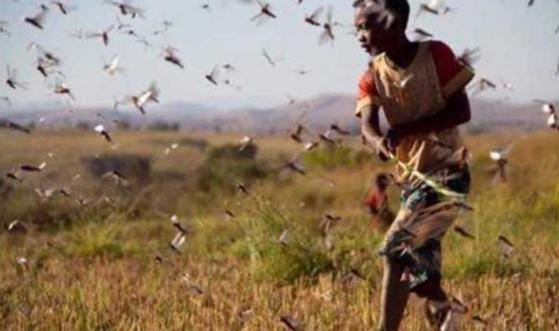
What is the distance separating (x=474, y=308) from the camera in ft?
20.8

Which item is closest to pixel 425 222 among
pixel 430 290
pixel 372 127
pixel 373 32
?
pixel 430 290

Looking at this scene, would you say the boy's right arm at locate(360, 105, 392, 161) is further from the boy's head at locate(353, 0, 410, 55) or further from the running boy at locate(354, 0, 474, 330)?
the boy's head at locate(353, 0, 410, 55)

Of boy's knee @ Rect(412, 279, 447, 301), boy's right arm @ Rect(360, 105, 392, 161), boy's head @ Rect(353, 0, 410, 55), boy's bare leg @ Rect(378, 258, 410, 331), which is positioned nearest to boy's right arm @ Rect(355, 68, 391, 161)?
boy's right arm @ Rect(360, 105, 392, 161)

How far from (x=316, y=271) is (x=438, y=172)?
8.85 feet

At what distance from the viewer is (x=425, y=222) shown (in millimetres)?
5070

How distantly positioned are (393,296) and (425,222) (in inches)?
14.9

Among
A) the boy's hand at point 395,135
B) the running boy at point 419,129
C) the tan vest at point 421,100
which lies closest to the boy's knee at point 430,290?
the running boy at point 419,129

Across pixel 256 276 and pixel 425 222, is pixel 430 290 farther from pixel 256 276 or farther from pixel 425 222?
pixel 256 276

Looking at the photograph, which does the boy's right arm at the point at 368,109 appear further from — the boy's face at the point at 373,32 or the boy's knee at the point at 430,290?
the boy's knee at the point at 430,290

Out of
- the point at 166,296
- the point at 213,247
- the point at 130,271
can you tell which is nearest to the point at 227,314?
the point at 166,296

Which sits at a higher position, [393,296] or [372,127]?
[372,127]

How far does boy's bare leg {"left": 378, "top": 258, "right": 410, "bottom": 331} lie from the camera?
517 cm

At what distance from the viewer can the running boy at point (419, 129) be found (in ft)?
16.5

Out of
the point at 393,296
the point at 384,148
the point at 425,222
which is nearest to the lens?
the point at 384,148
